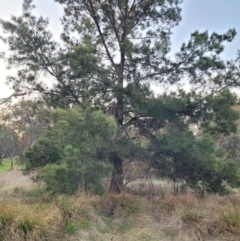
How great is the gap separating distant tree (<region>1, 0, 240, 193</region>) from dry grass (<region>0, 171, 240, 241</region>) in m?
1.70

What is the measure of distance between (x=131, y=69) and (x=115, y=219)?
4.73m

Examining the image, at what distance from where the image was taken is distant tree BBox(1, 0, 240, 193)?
8.00m

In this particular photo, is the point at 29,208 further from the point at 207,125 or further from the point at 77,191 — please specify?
the point at 207,125

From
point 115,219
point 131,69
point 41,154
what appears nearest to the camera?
point 115,219

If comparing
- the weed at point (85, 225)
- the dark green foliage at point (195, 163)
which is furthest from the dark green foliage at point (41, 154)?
the dark green foliage at point (195, 163)

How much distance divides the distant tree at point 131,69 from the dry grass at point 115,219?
170cm

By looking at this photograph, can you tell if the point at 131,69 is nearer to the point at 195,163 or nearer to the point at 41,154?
the point at 195,163

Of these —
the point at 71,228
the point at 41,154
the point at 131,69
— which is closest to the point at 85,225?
the point at 71,228

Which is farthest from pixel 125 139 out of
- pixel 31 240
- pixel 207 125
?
pixel 31 240

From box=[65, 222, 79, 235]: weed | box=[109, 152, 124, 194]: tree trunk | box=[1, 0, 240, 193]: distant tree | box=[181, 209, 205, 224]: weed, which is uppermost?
box=[1, 0, 240, 193]: distant tree

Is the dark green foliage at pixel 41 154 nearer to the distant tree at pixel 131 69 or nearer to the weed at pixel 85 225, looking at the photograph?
the distant tree at pixel 131 69

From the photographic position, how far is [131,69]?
907cm

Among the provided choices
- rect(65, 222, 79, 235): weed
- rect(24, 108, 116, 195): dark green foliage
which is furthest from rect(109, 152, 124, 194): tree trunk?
rect(65, 222, 79, 235): weed

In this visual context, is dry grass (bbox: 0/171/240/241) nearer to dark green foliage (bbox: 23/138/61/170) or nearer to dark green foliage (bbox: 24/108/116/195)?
dark green foliage (bbox: 24/108/116/195)
